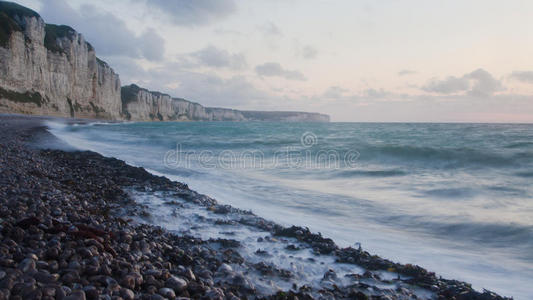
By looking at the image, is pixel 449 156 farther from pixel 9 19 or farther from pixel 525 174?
pixel 9 19

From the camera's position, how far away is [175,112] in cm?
11819

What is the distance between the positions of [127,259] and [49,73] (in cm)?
5067

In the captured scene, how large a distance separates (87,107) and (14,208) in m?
59.9

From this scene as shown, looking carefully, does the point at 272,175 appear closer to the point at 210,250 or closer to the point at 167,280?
the point at 210,250

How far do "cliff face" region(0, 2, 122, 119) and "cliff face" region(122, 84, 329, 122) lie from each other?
23.2m

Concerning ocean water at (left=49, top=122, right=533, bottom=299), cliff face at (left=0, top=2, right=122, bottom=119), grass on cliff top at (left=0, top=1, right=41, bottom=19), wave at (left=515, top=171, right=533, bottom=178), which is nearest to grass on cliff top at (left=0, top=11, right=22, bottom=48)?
cliff face at (left=0, top=2, right=122, bottom=119)

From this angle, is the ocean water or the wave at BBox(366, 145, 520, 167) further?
the wave at BBox(366, 145, 520, 167)

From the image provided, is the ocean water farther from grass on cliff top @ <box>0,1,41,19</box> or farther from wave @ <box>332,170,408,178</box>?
grass on cliff top @ <box>0,1,41,19</box>

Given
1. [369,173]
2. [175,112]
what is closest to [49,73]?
[369,173]

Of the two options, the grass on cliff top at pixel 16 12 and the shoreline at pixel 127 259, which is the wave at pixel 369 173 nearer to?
the shoreline at pixel 127 259

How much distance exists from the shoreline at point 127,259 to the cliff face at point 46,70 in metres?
39.2

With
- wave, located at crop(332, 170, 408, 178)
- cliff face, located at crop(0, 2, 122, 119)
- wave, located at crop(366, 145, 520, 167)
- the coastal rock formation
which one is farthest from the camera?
the coastal rock formation

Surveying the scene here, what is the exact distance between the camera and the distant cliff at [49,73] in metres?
35.8

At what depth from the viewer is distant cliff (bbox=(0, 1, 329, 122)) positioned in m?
35.8
